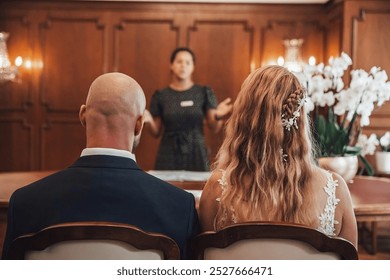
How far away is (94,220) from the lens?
1.14m

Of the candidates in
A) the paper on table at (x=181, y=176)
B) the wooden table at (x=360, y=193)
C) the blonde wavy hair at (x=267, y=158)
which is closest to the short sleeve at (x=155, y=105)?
the paper on table at (x=181, y=176)

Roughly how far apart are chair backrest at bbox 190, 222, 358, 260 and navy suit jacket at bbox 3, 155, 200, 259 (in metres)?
0.11

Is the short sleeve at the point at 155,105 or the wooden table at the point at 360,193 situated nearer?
the wooden table at the point at 360,193

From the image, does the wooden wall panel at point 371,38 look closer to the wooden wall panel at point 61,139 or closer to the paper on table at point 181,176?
the paper on table at point 181,176

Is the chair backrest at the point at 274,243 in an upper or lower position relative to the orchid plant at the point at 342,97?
lower

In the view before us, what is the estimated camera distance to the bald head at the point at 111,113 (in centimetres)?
122

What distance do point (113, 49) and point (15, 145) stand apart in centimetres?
147

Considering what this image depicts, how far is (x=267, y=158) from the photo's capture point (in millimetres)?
1338

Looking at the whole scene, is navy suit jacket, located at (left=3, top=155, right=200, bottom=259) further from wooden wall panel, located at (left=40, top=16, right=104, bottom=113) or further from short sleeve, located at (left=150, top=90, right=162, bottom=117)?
wooden wall panel, located at (left=40, top=16, right=104, bottom=113)

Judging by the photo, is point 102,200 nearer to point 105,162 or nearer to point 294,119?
point 105,162

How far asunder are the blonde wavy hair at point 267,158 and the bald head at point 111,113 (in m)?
0.31
